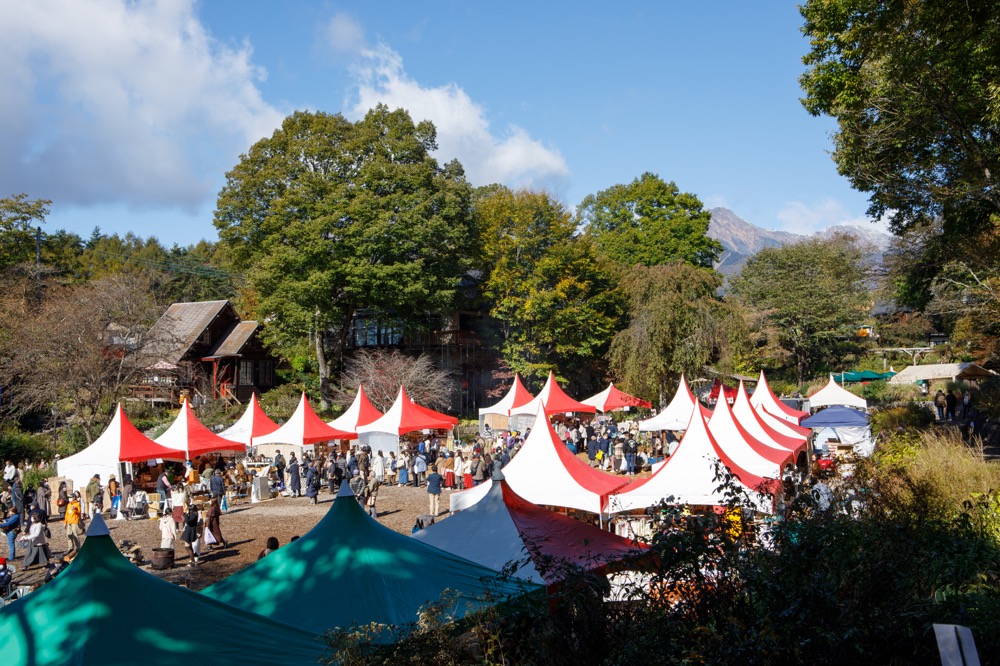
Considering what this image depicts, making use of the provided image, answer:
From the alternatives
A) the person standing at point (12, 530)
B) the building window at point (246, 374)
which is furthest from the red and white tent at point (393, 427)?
the building window at point (246, 374)

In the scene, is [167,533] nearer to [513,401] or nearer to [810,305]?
[513,401]

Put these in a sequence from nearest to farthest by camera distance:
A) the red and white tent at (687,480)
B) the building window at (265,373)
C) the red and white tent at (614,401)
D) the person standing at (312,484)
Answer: the red and white tent at (687,480), the person standing at (312,484), the red and white tent at (614,401), the building window at (265,373)

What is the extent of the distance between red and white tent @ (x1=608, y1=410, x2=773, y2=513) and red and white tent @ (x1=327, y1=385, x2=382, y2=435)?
13814 millimetres

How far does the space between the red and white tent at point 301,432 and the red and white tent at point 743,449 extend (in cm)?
1284

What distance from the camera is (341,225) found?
119 ft

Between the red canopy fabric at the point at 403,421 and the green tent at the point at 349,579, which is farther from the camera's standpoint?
the red canopy fabric at the point at 403,421

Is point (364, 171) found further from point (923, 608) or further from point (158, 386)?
point (923, 608)

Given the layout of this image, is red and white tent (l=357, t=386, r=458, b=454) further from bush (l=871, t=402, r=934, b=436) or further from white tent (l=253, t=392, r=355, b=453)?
bush (l=871, t=402, r=934, b=436)

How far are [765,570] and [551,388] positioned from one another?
87.1ft

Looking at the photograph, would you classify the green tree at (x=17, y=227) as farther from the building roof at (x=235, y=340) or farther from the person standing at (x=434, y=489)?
the person standing at (x=434, y=489)

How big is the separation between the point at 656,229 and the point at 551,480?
129ft

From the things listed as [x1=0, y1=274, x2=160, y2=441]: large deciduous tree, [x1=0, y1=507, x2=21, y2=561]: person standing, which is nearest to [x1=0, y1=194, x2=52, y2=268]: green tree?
[x1=0, y1=274, x2=160, y2=441]: large deciduous tree

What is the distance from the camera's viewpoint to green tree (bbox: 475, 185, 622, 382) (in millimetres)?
39469

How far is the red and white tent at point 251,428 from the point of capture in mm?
24473
